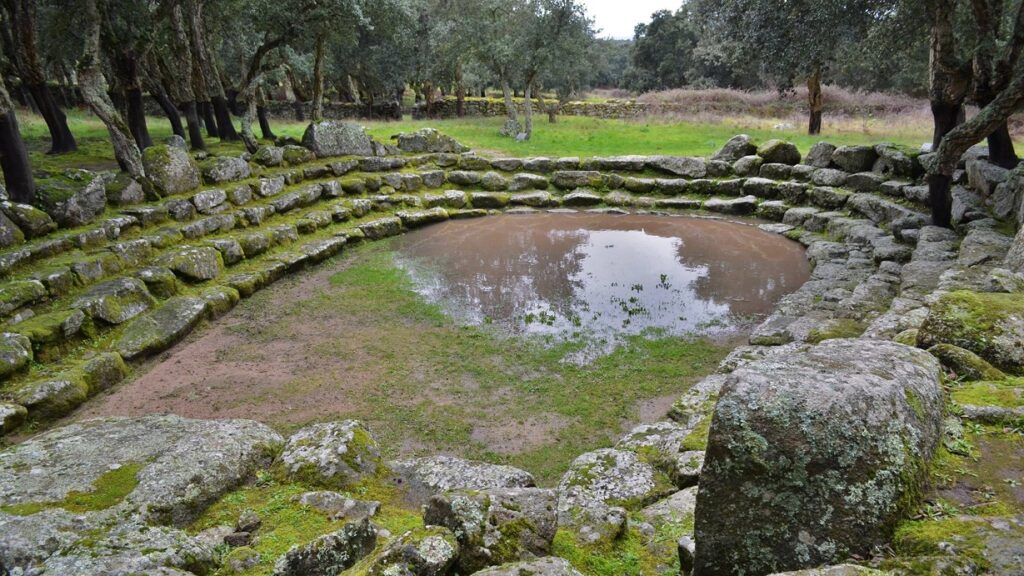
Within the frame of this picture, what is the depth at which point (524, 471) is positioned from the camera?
20.0 feet

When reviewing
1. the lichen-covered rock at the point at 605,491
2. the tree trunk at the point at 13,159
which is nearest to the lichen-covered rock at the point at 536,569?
the lichen-covered rock at the point at 605,491

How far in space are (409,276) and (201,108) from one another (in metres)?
17.0

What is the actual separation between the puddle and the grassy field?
22.4ft

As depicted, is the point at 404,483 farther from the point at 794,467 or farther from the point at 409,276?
the point at 409,276

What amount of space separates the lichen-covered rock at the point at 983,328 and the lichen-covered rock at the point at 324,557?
522 centimetres

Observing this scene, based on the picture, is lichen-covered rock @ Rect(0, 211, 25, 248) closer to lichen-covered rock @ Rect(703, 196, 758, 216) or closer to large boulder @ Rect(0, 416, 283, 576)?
large boulder @ Rect(0, 416, 283, 576)

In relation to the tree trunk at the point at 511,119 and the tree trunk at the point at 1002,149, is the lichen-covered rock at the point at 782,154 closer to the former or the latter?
the tree trunk at the point at 1002,149

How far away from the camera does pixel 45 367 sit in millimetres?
8680

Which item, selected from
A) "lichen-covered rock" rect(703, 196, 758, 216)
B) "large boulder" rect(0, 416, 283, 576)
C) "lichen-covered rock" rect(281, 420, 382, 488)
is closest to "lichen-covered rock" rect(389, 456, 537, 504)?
"lichen-covered rock" rect(281, 420, 382, 488)

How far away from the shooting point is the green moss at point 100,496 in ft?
15.1

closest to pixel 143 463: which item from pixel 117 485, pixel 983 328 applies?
pixel 117 485

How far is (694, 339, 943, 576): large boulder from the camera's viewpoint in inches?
117

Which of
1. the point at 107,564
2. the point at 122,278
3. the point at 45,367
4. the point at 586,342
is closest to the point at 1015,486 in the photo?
the point at 107,564

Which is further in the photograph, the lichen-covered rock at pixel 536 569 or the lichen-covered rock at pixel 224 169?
the lichen-covered rock at pixel 224 169
